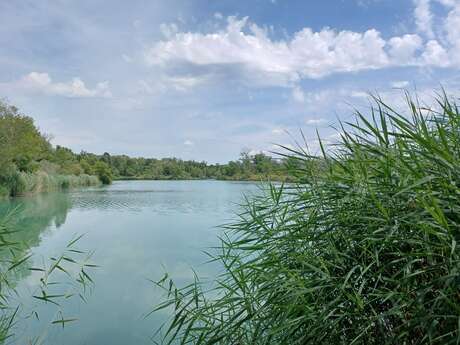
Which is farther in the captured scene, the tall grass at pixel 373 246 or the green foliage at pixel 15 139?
the green foliage at pixel 15 139

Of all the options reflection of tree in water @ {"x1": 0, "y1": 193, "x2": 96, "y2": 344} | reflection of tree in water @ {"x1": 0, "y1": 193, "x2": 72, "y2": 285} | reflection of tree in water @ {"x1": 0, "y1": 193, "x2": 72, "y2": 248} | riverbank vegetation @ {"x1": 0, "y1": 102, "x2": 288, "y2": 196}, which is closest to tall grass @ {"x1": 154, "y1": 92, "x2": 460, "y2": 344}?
riverbank vegetation @ {"x1": 0, "y1": 102, "x2": 288, "y2": 196}

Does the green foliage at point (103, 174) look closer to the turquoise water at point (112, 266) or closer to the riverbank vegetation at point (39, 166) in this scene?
the riverbank vegetation at point (39, 166)

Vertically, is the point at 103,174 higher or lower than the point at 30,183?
higher

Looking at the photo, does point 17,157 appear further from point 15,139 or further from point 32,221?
point 32,221

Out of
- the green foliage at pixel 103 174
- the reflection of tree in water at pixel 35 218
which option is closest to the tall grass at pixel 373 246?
the reflection of tree in water at pixel 35 218

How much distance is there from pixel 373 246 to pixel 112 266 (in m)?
5.97

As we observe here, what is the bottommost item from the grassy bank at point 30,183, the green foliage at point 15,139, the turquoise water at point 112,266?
the turquoise water at point 112,266

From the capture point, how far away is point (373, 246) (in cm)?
178

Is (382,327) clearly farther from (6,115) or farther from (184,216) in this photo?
(6,115)

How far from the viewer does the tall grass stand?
1532 millimetres

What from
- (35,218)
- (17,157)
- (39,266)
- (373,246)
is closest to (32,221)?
(35,218)

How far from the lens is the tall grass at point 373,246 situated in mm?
1532

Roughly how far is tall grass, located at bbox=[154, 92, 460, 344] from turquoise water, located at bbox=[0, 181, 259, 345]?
3.01 feet

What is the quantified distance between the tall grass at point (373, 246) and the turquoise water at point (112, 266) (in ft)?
3.01
